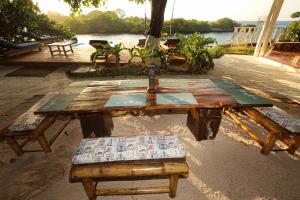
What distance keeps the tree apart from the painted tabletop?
13.5 ft

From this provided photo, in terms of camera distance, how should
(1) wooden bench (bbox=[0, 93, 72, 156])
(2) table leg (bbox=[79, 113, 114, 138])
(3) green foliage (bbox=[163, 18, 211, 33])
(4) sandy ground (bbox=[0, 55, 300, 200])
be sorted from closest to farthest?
(4) sandy ground (bbox=[0, 55, 300, 200])
(1) wooden bench (bbox=[0, 93, 72, 156])
(2) table leg (bbox=[79, 113, 114, 138])
(3) green foliage (bbox=[163, 18, 211, 33])

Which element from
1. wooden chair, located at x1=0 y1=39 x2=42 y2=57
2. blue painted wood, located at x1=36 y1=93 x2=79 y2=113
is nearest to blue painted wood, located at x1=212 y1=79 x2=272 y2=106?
blue painted wood, located at x1=36 y1=93 x2=79 y2=113

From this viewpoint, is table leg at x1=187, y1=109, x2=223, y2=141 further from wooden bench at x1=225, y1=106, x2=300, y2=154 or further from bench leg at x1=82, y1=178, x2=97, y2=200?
bench leg at x1=82, y1=178, x2=97, y2=200

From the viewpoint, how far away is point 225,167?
2625 mm

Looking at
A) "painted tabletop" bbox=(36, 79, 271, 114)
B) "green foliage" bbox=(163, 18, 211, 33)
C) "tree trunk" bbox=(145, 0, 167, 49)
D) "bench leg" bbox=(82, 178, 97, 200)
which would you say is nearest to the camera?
"bench leg" bbox=(82, 178, 97, 200)

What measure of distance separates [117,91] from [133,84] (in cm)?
45

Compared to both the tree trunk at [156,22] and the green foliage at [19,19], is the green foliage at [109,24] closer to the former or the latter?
the green foliage at [19,19]

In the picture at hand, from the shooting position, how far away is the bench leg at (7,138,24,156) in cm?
271

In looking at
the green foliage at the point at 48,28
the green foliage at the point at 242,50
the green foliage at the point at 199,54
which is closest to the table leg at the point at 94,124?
the green foliage at the point at 199,54

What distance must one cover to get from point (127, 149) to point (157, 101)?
870 millimetres

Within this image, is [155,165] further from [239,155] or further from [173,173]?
[239,155]

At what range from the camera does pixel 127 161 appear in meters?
1.89

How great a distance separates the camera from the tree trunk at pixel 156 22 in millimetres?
6191

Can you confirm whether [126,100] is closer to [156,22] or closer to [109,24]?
[156,22]
